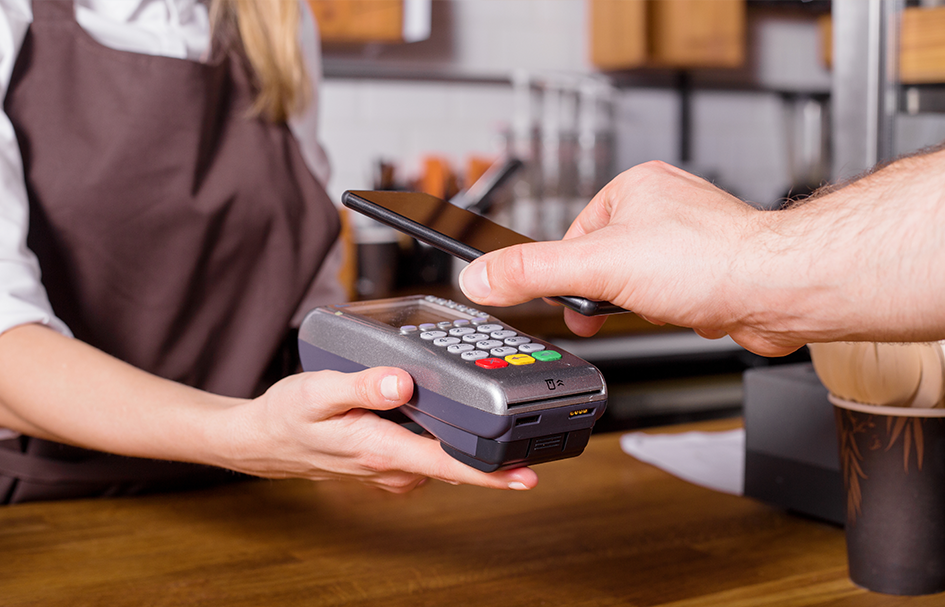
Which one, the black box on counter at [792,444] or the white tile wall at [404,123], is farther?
the white tile wall at [404,123]

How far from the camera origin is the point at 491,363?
45cm

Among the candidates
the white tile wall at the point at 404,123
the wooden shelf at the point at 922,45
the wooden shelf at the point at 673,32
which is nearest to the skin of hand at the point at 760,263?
the wooden shelf at the point at 922,45

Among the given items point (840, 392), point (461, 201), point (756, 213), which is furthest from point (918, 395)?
point (461, 201)

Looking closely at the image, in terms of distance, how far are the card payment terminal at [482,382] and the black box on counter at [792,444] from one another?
0.29 meters

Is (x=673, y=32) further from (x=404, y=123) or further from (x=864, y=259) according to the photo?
(x=864, y=259)

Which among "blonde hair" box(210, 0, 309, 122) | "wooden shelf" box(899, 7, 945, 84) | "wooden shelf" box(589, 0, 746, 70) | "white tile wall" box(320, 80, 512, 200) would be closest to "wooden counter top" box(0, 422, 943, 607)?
"blonde hair" box(210, 0, 309, 122)

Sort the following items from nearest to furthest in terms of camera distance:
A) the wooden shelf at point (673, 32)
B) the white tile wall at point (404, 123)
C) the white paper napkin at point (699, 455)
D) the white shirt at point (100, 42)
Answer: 1. the white shirt at point (100, 42)
2. the white paper napkin at point (699, 455)
3. the white tile wall at point (404, 123)
4. the wooden shelf at point (673, 32)

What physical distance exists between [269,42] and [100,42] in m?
0.17

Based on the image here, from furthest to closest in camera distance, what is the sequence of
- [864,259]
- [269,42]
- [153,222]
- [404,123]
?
[404,123] < [269,42] < [153,222] < [864,259]

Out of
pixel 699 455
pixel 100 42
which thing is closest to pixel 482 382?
pixel 699 455

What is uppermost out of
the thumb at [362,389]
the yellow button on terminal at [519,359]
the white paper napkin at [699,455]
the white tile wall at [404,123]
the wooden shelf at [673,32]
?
the wooden shelf at [673,32]

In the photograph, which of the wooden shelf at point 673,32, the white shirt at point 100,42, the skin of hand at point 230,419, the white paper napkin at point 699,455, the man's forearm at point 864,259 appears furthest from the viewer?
the wooden shelf at point 673,32

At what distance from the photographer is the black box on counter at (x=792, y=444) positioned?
2.17 feet

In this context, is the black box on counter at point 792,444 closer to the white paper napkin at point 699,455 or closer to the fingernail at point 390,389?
the white paper napkin at point 699,455
